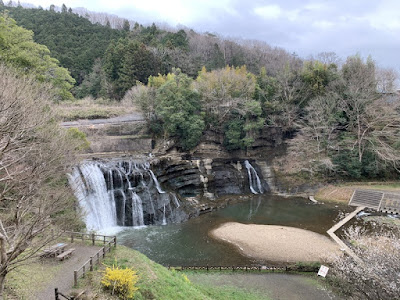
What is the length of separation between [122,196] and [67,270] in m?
12.6

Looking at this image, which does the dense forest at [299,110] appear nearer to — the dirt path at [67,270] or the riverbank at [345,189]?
the riverbank at [345,189]

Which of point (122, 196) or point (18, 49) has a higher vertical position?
point (18, 49)

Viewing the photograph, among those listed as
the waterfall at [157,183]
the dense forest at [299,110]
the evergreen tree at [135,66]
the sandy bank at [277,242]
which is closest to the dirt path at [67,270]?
the sandy bank at [277,242]

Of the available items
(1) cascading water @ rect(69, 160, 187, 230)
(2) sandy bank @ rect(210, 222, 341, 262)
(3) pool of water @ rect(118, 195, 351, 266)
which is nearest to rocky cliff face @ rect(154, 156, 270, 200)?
(1) cascading water @ rect(69, 160, 187, 230)

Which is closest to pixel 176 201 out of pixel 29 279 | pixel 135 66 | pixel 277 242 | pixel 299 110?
pixel 277 242

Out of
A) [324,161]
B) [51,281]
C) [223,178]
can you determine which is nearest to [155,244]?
[51,281]

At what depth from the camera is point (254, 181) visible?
31969mm

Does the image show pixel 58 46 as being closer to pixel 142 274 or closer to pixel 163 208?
pixel 163 208

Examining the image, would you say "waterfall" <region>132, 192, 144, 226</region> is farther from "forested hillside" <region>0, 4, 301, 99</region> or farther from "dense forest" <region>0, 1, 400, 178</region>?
"forested hillside" <region>0, 4, 301, 99</region>

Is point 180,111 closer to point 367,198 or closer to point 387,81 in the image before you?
point 367,198

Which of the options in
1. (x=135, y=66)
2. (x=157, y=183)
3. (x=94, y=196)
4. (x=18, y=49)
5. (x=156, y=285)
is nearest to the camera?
(x=156, y=285)

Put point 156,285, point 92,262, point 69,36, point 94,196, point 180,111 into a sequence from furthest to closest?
1. point 69,36
2. point 180,111
3. point 94,196
4. point 92,262
5. point 156,285

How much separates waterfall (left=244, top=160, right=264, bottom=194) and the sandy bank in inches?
374

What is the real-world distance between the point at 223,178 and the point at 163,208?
30.0 ft
